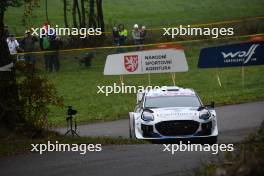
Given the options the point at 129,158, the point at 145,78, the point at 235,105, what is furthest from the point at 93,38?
the point at 129,158

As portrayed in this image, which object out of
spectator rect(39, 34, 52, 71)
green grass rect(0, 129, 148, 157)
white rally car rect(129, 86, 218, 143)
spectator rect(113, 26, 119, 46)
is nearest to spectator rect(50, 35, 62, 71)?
spectator rect(39, 34, 52, 71)

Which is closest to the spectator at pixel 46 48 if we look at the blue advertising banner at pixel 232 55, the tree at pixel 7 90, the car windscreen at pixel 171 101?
the blue advertising banner at pixel 232 55

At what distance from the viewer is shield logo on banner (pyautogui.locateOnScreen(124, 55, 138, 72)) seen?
94.0ft

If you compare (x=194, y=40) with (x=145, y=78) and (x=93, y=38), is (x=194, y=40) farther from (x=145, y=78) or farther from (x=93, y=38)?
(x=145, y=78)

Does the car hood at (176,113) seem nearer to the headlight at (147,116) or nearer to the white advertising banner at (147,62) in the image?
the headlight at (147,116)

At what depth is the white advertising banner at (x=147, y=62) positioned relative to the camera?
27.7m

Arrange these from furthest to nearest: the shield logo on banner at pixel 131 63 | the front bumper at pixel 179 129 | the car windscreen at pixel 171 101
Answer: the shield logo on banner at pixel 131 63, the car windscreen at pixel 171 101, the front bumper at pixel 179 129

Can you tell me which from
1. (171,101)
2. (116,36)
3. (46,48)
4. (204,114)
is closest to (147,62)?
(46,48)

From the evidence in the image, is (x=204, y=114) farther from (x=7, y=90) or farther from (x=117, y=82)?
(x=117, y=82)

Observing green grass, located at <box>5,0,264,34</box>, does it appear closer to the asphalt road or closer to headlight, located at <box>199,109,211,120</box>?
headlight, located at <box>199,109,211,120</box>

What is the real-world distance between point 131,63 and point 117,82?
352 cm

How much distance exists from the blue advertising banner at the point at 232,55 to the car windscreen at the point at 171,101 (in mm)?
9721

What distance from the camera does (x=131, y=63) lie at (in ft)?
94.8

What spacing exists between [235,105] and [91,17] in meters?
20.2
